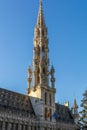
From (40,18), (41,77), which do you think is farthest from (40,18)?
(41,77)

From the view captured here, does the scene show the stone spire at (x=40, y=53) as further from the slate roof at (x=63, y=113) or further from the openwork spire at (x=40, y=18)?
the slate roof at (x=63, y=113)

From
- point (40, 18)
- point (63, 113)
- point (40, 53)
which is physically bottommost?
point (63, 113)

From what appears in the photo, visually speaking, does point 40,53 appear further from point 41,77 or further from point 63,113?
point 63,113

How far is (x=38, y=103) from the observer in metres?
92.8

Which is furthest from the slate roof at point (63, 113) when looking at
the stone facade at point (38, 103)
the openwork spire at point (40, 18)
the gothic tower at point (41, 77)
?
the openwork spire at point (40, 18)

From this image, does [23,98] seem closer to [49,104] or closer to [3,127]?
[49,104]

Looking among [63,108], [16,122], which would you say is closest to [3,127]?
[16,122]

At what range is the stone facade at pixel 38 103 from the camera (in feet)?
272

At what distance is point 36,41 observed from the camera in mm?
107188

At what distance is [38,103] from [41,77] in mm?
9367

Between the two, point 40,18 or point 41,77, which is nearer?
point 41,77

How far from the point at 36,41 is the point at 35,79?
17245 millimetres

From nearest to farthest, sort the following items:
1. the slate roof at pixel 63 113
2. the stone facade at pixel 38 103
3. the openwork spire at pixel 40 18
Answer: the stone facade at pixel 38 103 < the slate roof at pixel 63 113 < the openwork spire at pixel 40 18

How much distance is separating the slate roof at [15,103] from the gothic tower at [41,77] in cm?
253
